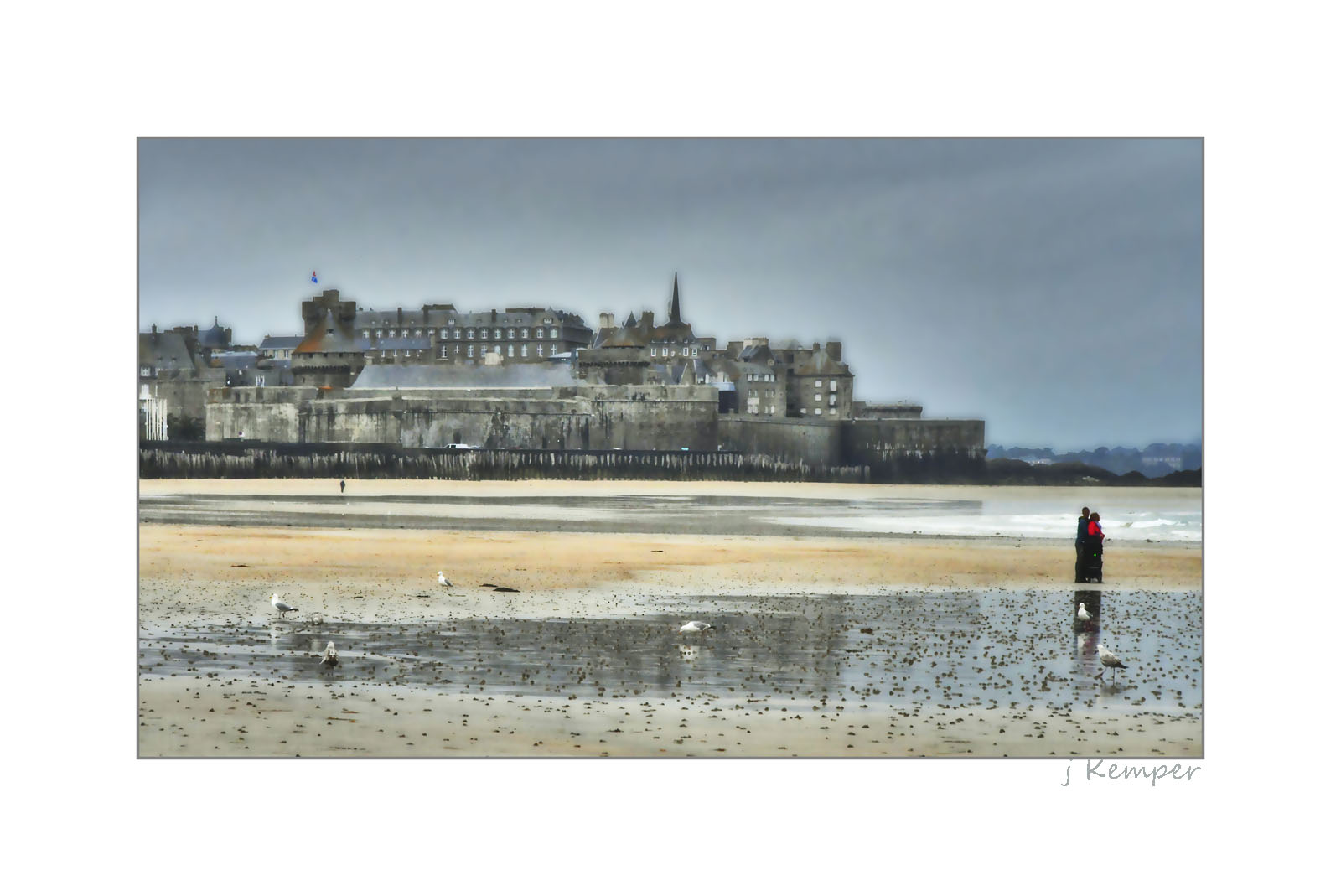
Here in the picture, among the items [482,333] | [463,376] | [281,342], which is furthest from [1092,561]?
[281,342]

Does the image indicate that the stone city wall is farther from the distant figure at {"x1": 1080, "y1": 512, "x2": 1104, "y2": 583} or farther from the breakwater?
the distant figure at {"x1": 1080, "y1": 512, "x2": 1104, "y2": 583}

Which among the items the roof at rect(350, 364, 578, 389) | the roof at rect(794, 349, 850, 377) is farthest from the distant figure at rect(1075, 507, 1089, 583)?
the roof at rect(350, 364, 578, 389)

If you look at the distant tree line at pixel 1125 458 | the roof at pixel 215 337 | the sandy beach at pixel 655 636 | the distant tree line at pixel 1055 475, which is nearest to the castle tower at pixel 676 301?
the sandy beach at pixel 655 636

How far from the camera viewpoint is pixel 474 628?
923 cm

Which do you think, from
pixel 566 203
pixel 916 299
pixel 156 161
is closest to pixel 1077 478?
pixel 916 299

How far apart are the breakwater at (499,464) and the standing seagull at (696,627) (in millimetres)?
7265

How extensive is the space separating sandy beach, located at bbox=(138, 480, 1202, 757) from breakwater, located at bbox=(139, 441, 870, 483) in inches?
109

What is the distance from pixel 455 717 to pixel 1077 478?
772 centimetres

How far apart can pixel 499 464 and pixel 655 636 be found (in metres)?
8.70

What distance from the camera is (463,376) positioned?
1653 cm

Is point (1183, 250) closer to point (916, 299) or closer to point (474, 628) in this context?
point (916, 299)

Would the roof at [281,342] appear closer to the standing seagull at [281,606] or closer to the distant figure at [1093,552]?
the standing seagull at [281,606]

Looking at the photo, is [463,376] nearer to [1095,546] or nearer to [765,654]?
[765,654]

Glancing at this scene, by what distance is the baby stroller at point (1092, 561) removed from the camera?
1108cm
